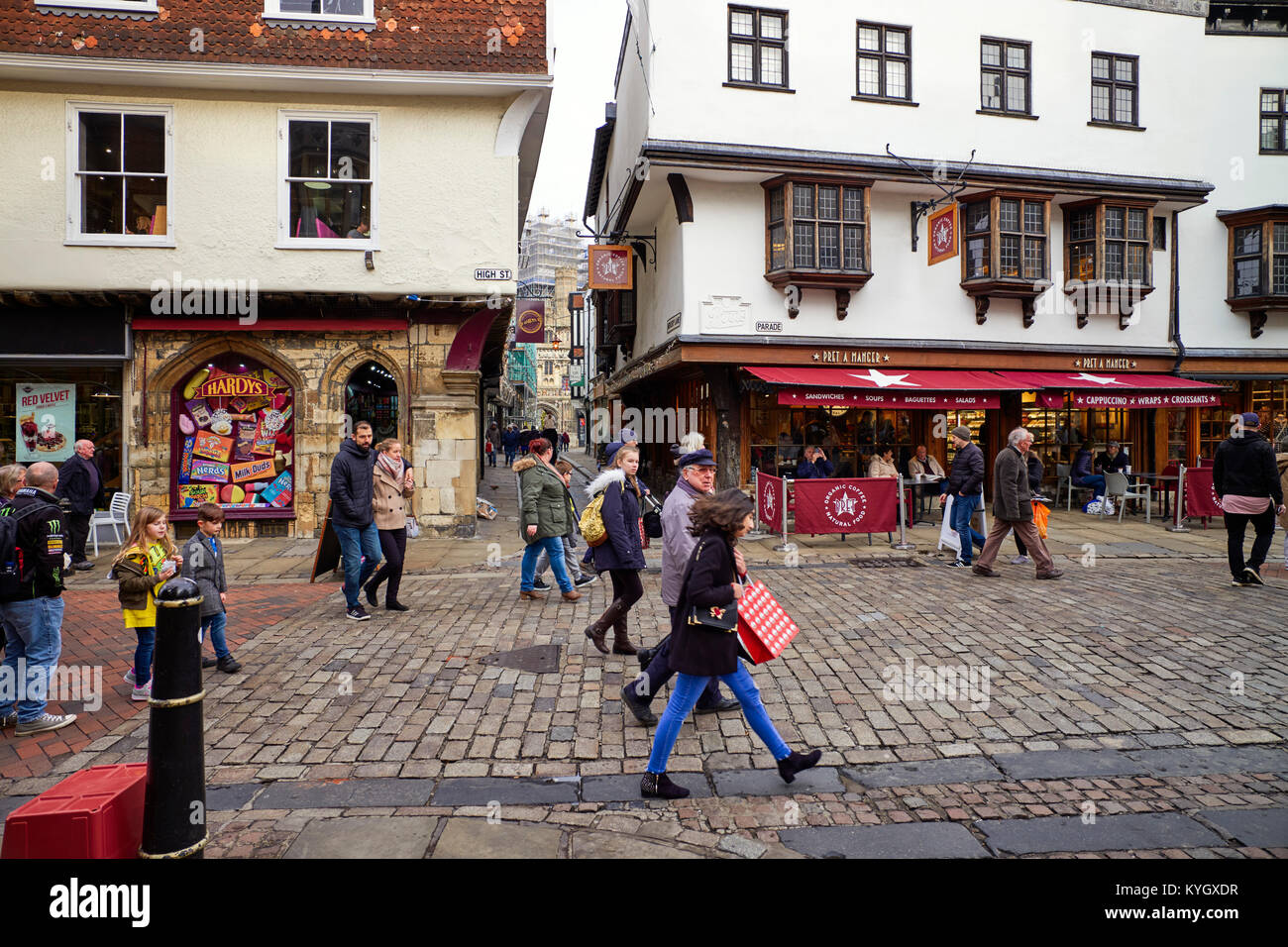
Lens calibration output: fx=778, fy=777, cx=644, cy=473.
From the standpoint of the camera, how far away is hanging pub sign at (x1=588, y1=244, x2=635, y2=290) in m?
17.1

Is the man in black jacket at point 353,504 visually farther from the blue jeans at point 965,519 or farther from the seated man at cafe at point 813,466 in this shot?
the seated man at cafe at point 813,466

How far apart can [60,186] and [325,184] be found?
3.98 metres

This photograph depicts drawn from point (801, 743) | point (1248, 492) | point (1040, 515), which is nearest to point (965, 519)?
point (1040, 515)

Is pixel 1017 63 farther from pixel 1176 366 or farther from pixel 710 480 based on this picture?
pixel 710 480

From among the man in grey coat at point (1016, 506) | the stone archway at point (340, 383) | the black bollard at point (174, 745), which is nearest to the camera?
the black bollard at point (174, 745)

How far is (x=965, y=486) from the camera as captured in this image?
10.4 m

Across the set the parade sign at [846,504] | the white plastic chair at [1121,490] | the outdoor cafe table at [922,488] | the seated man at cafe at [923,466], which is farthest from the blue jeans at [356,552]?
the white plastic chair at [1121,490]

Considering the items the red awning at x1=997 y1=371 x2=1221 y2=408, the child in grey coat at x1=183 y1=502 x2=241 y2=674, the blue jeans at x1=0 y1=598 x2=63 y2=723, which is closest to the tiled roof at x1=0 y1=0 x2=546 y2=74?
the child in grey coat at x1=183 y1=502 x2=241 y2=674

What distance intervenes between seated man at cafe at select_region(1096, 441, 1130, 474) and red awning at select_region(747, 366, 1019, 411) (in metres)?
3.70

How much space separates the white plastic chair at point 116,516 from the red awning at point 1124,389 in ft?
52.6

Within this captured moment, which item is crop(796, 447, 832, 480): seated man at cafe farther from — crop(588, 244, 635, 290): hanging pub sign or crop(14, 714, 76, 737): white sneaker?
crop(14, 714, 76, 737): white sneaker

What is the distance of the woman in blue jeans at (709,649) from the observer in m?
4.00
